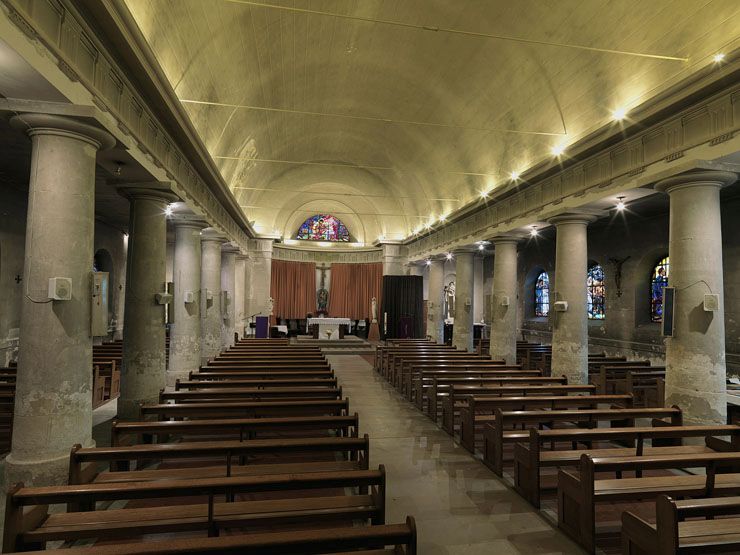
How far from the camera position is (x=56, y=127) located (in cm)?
473

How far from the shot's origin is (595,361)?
11391 millimetres

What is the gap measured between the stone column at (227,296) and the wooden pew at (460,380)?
29.7 ft

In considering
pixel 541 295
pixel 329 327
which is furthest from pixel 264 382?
pixel 541 295

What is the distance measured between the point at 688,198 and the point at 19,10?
27.3 feet

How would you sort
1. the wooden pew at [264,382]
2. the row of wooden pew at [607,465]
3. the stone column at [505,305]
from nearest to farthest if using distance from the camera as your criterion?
1. the row of wooden pew at [607,465]
2. the wooden pew at [264,382]
3. the stone column at [505,305]

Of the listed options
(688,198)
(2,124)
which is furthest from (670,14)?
(2,124)

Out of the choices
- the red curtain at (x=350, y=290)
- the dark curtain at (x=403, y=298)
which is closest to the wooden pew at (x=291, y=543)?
the dark curtain at (x=403, y=298)

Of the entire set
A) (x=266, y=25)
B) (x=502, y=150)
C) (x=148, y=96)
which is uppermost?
(x=266, y=25)

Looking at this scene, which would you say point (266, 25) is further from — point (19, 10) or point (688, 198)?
point (688, 198)

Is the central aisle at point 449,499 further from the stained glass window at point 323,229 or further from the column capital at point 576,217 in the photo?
the stained glass window at point 323,229

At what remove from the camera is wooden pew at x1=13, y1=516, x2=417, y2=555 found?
2.37m

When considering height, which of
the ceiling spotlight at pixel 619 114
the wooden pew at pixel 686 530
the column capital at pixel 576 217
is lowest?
the wooden pew at pixel 686 530

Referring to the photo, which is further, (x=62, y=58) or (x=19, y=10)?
(x=62, y=58)

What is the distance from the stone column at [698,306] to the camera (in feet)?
21.5
